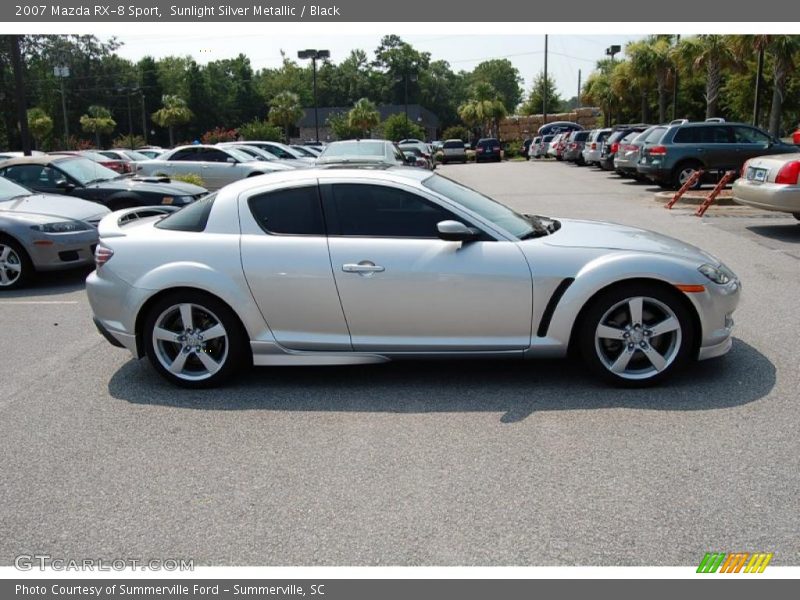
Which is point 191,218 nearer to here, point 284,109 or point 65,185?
point 65,185

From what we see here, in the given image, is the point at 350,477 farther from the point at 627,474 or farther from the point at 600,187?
the point at 600,187

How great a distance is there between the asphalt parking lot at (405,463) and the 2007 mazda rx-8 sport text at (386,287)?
299mm

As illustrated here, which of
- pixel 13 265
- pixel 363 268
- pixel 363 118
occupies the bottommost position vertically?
pixel 13 265

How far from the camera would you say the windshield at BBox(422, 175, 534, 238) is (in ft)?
17.7

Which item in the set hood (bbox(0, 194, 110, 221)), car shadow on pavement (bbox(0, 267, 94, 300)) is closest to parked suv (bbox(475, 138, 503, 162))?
hood (bbox(0, 194, 110, 221))

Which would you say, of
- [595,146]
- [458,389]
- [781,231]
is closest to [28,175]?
[458,389]

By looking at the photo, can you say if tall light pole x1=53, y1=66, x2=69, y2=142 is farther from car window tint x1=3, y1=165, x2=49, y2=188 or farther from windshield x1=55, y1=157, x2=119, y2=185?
car window tint x1=3, y1=165, x2=49, y2=188

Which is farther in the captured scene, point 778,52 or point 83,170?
point 778,52

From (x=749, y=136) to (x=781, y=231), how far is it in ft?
26.5

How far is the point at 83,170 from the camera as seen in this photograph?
12398mm

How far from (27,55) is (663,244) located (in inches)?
3566

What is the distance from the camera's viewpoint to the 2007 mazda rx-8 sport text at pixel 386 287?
16.4 feet

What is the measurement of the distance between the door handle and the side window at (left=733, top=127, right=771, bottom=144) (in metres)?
16.6

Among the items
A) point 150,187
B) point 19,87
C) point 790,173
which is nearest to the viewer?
point 790,173
